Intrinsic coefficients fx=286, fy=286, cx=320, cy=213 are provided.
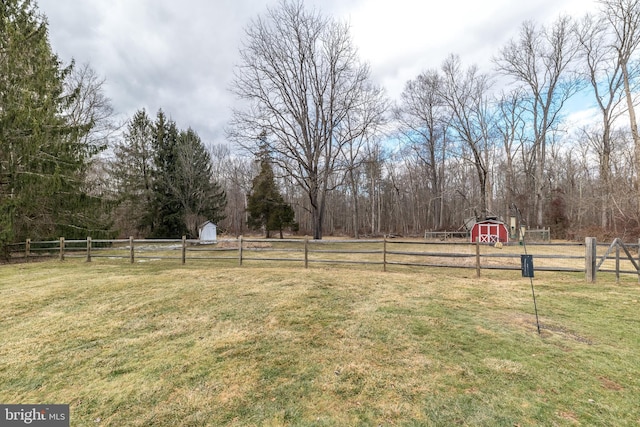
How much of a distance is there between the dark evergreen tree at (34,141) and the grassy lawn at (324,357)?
802 cm

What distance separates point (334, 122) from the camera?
65.8 ft

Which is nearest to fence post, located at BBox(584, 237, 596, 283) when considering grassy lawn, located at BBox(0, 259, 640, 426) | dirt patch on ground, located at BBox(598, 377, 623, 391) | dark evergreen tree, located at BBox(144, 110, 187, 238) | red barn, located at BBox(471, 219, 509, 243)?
grassy lawn, located at BBox(0, 259, 640, 426)

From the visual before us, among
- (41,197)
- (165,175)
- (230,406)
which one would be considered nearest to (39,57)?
(41,197)

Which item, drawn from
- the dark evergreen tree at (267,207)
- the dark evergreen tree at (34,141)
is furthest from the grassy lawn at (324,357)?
the dark evergreen tree at (267,207)

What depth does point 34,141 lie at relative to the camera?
37.0 feet

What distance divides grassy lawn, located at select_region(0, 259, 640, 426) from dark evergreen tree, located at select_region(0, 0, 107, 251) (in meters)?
8.02

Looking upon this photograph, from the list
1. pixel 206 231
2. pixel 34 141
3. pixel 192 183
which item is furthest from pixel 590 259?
pixel 192 183

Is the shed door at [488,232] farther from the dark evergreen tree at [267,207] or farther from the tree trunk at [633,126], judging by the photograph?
the dark evergreen tree at [267,207]

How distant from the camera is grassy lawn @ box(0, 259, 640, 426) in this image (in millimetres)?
2291

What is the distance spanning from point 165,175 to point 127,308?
74.9 ft

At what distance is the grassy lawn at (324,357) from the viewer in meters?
2.29

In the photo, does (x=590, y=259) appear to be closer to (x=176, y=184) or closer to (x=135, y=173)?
(x=176, y=184)

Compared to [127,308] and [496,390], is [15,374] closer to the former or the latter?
[127,308]

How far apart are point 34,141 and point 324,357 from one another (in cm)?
1464
